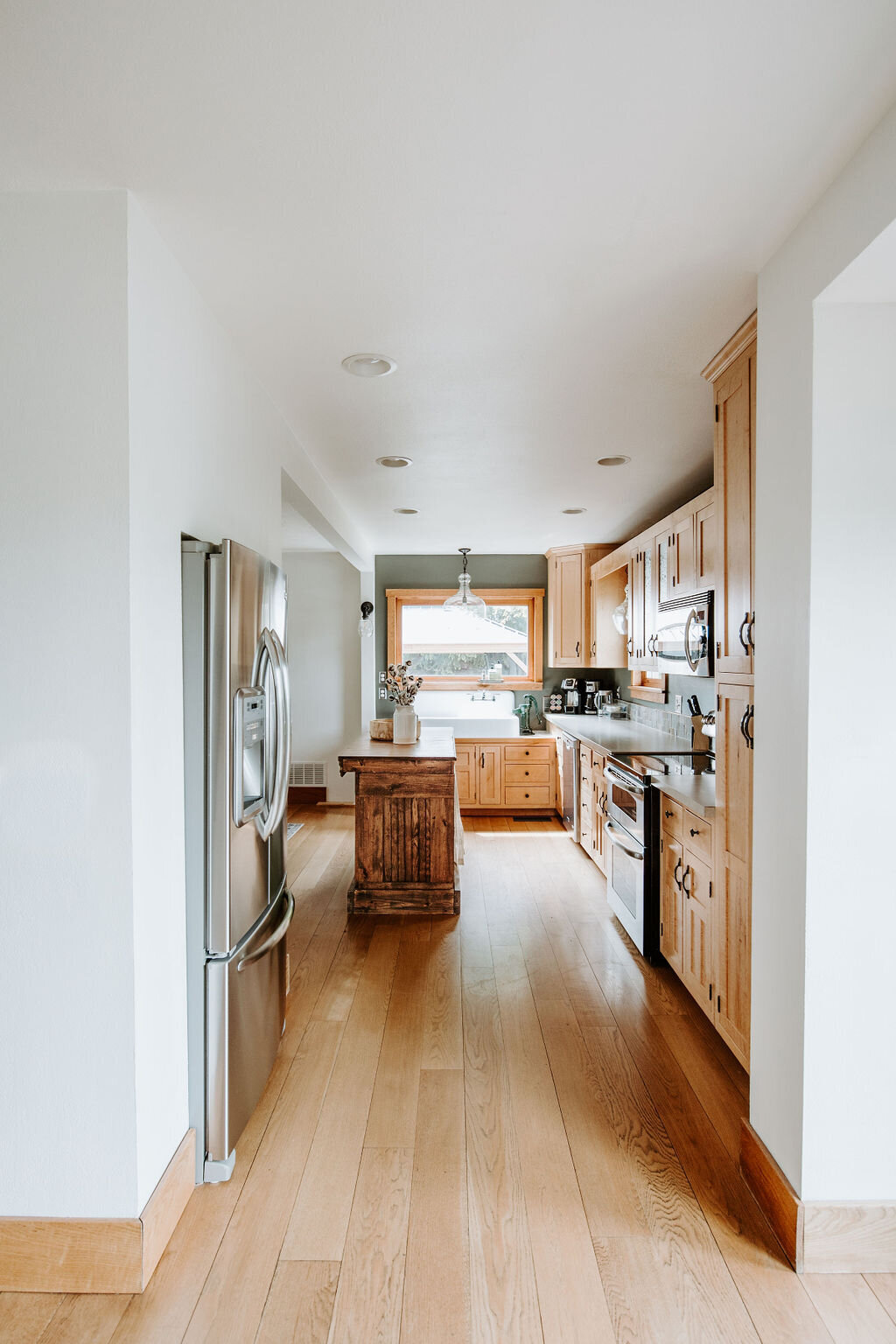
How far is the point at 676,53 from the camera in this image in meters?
1.31

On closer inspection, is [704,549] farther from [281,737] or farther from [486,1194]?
[486,1194]

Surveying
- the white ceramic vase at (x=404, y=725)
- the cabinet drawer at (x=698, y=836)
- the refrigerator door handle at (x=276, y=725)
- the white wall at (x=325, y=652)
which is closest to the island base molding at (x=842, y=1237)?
the cabinet drawer at (x=698, y=836)

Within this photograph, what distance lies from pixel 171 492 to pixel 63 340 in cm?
41

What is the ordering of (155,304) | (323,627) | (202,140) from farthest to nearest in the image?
(323,627)
(155,304)
(202,140)

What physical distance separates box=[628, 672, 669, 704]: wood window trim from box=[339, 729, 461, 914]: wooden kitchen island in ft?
6.55

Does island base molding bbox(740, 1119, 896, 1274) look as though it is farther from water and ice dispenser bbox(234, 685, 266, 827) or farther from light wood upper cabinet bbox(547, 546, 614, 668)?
light wood upper cabinet bbox(547, 546, 614, 668)

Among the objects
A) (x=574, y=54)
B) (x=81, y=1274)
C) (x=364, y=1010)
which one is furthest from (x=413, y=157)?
(x=364, y=1010)

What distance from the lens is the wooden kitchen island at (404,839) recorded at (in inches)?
171

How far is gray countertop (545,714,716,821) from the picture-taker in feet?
9.93

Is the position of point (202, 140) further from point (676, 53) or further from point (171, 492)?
point (676, 53)

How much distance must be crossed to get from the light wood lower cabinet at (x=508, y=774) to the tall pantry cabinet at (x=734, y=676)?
4.18 meters

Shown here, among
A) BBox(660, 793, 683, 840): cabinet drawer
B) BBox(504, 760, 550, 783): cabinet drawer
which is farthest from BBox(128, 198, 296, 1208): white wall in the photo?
BBox(504, 760, 550, 783): cabinet drawer

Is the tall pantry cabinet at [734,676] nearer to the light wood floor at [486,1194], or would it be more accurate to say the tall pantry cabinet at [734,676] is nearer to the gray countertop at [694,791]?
the gray countertop at [694,791]

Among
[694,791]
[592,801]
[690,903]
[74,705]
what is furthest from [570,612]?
[74,705]
